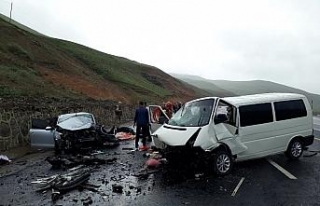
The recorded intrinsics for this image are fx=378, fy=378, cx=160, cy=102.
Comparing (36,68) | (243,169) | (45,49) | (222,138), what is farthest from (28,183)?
(45,49)

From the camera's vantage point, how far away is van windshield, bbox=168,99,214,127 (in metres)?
10.3

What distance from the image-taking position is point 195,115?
420 inches

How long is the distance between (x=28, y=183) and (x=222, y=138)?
5160 millimetres

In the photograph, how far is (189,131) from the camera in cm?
994

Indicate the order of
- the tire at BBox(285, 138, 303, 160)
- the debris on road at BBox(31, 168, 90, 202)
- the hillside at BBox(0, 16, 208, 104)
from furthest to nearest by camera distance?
1. the hillside at BBox(0, 16, 208, 104)
2. the tire at BBox(285, 138, 303, 160)
3. the debris on road at BBox(31, 168, 90, 202)

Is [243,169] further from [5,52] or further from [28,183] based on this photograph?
[5,52]

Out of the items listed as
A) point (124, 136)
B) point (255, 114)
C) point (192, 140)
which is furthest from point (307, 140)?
point (124, 136)

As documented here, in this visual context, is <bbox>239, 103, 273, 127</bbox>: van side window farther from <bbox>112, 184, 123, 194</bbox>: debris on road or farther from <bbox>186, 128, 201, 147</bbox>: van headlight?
<bbox>112, 184, 123, 194</bbox>: debris on road

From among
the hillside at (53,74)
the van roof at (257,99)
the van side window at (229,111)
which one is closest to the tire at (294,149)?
the van roof at (257,99)

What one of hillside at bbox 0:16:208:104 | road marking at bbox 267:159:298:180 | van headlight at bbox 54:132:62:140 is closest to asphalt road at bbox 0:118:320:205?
road marking at bbox 267:159:298:180

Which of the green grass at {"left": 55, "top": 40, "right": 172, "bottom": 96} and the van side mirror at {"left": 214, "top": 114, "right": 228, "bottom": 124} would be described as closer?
the van side mirror at {"left": 214, "top": 114, "right": 228, "bottom": 124}

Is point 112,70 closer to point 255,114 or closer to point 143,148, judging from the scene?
point 143,148

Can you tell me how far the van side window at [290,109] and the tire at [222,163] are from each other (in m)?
2.45

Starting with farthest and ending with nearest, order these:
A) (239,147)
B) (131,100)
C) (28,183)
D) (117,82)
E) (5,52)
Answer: (117,82) < (131,100) < (5,52) < (239,147) < (28,183)
